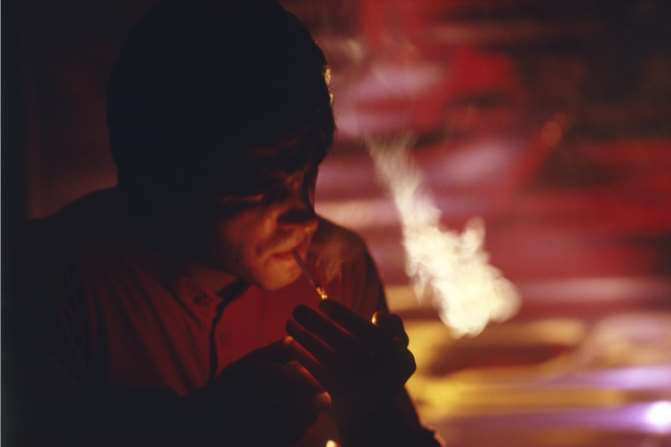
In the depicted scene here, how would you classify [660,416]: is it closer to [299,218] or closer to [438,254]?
[438,254]

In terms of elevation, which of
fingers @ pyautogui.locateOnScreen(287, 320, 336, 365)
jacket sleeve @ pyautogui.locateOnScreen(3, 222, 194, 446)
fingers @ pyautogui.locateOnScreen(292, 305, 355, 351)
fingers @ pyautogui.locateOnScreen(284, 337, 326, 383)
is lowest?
jacket sleeve @ pyautogui.locateOnScreen(3, 222, 194, 446)

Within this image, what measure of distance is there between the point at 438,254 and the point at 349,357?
151cm

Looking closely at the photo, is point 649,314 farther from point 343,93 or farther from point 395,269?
point 343,93

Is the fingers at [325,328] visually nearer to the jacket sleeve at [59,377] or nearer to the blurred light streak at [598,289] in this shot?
the jacket sleeve at [59,377]

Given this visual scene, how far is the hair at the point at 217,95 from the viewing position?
78.9 inches

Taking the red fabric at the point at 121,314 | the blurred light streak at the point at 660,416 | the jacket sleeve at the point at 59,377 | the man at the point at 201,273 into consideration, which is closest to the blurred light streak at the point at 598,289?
the blurred light streak at the point at 660,416

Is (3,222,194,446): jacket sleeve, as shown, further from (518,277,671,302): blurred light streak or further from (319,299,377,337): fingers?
(518,277,671,302): blurred light streak

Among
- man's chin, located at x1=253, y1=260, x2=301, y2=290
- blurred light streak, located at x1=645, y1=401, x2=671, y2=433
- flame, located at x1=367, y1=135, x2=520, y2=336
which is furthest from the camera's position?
blurred light streak, located at x1=645, y1=401, x2=671, y2=433

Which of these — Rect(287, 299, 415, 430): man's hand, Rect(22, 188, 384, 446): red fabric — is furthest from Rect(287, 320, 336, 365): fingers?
Rect(22, 188, 384, 446): red fabric

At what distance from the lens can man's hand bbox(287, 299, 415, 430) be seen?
1941mm

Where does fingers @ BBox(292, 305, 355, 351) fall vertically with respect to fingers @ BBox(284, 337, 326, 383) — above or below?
above

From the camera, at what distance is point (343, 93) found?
3264mm

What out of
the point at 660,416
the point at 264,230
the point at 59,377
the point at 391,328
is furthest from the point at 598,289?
the point at 59,377

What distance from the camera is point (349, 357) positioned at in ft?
6.35
